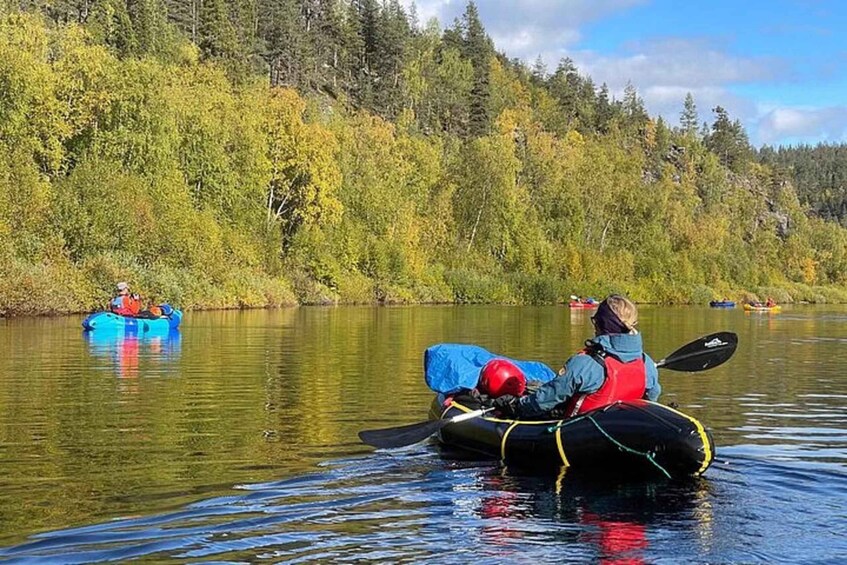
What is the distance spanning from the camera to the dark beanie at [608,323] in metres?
9.42

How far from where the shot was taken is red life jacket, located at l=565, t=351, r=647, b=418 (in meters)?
9.55

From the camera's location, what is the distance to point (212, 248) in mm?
47906

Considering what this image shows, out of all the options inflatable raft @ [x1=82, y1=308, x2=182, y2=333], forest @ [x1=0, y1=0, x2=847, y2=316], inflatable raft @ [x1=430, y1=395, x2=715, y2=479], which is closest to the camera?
inflatable raft @ [x1=430, y1=395, x2=715, y2=479]

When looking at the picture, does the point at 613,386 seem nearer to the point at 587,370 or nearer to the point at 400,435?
the point at 587,370

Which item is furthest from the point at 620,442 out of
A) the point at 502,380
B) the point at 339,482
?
the point at 339,482

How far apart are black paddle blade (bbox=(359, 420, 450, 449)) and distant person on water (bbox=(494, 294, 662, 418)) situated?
4.58 feet

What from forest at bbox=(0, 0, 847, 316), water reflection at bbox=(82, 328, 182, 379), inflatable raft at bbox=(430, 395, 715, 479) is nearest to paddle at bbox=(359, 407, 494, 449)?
inflatable raft at bbox=(430, 395, 715, 479)

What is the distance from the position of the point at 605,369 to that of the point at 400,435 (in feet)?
7.75

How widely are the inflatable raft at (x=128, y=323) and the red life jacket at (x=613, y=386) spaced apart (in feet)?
71.3

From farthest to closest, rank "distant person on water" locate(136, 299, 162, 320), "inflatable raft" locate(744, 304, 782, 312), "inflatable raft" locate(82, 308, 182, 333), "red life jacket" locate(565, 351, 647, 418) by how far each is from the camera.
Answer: "inflatable raft" locate(744, 304, 782, 312), "distant person on water" locate(136, 299, 162, 320), "inflatable raft" locate(82, 308, 182, 333), "red life jacket" locate(565, 351, 647, 418)

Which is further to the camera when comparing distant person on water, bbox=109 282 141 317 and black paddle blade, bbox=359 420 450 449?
distant person on water, bbox=109 282 141 317

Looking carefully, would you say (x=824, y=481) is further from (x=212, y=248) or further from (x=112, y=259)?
(x=212, y=248)

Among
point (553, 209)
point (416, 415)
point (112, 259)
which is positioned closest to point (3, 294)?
point (112, 259)

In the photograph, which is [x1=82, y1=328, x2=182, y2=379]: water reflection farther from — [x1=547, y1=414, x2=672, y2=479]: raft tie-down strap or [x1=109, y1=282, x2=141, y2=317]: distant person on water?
[x1=547, y1=414, x2=672, y2=479]: raft tie-down strap
